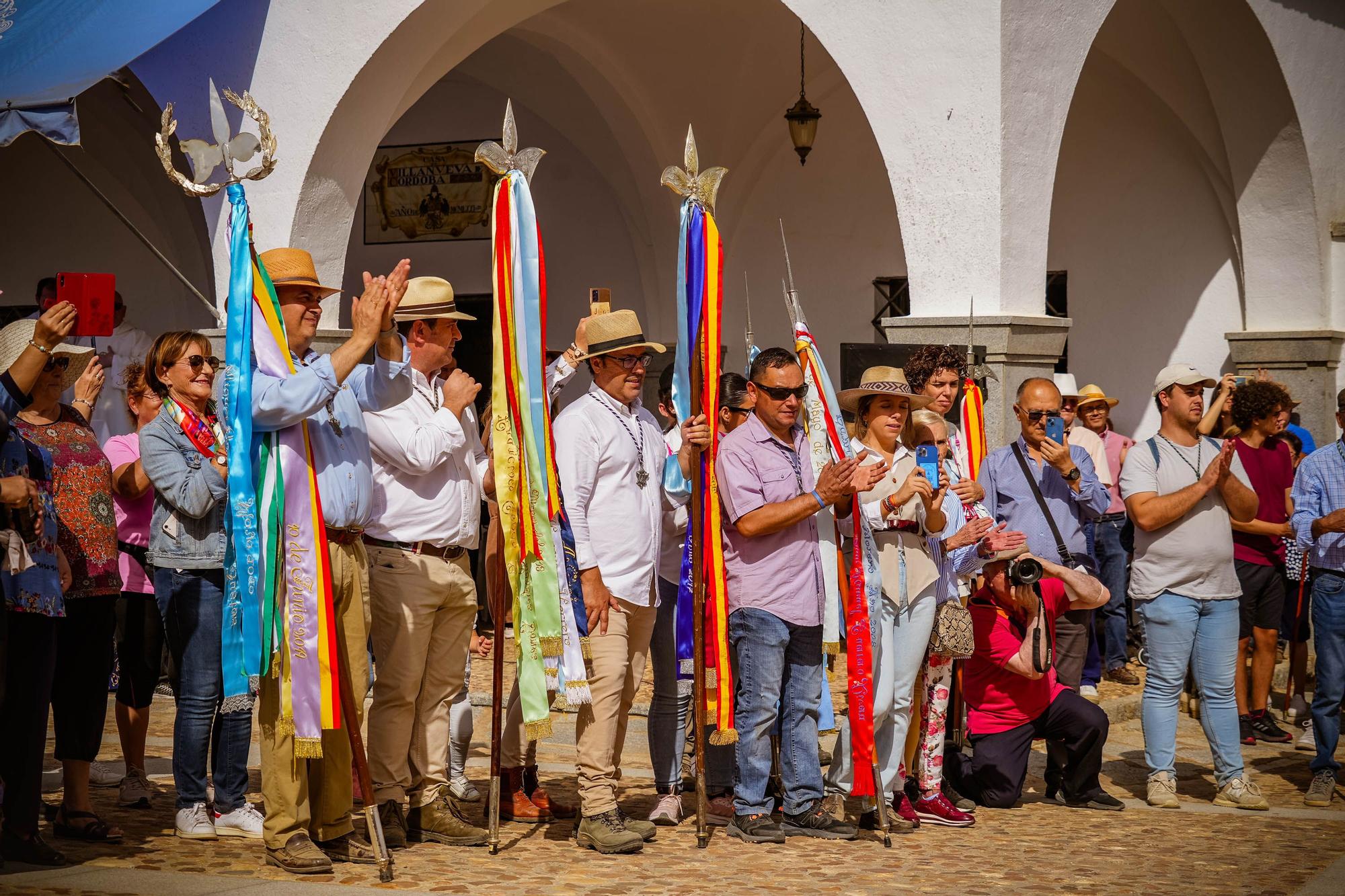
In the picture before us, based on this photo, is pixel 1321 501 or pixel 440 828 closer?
pixel 440 828

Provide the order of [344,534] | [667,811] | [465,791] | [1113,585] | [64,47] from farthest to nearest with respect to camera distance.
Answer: [1113,585] → [64,47] → [465,791] → [667,811] → [344,534]

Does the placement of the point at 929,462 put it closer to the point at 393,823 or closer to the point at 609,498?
the point at 609,498

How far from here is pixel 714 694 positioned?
579cm

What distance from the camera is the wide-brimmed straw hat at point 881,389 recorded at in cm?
612

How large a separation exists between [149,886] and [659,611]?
235cm

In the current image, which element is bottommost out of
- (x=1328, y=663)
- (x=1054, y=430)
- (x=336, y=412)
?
(x=1328, y=663)

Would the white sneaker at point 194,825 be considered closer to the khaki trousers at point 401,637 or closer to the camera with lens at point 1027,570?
the khaki trousers at point 401,637

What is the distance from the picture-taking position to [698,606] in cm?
573

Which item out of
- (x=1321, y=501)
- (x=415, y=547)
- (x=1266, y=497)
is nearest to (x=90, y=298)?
(x=415, y=547)

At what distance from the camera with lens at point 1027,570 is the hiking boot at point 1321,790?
1716mm

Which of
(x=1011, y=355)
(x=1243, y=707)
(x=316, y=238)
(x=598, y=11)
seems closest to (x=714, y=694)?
(x=1011, y=355)

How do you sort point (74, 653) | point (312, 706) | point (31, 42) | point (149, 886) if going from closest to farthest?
point (149, 886) → point (312, 706) → point (74, 653) → point (31, 42)

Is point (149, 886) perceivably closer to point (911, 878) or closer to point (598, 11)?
point (911, 878)

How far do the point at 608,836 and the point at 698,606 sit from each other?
924 mm
